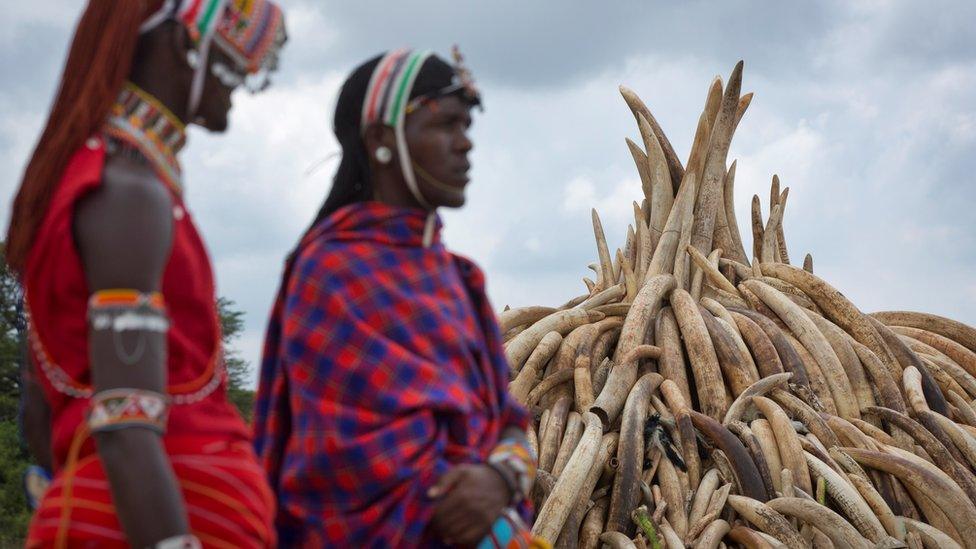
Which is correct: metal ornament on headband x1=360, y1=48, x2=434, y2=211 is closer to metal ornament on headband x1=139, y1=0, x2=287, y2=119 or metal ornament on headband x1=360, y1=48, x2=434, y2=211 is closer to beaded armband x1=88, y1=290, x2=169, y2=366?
metal ornament on headband x1=139, y1=0, x2=287, y2=119

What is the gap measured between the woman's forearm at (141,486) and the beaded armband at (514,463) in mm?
694

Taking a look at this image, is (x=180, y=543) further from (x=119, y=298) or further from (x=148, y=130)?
(x=148, y=130)

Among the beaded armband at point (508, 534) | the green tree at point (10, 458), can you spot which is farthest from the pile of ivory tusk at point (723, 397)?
the green tree at point (10, 458)

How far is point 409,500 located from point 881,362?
5.67m

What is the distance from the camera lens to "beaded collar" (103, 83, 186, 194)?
79.0 inches

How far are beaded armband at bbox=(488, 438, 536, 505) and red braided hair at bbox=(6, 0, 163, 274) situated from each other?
917 millimetres

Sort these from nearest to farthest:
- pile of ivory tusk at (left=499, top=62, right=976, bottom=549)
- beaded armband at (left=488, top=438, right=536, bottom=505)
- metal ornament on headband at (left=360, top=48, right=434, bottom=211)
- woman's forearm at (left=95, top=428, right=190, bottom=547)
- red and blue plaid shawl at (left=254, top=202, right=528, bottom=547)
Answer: woman's forearm at (left=95, top=428, right=190, bottom=547) → red and blue plaid shawl at (left=254, top=202, right=528, bottom=547) → beaded armband at (left=488, top=438, right=536, bottom=505) → metal ornament on headband at (left=360, top=48, right=434, bottom=211) → pile of ivory tusk at (left=499, top=62, right=976, bottom=549)

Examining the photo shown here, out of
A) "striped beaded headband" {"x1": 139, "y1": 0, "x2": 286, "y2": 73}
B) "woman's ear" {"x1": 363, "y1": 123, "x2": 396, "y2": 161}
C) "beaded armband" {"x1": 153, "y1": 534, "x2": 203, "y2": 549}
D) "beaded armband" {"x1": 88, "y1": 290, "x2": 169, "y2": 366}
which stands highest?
"striped beaded headband" {"x1": 139, "y1": 0, "x2": 286, "y2": 73}

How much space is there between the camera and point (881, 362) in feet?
24.0

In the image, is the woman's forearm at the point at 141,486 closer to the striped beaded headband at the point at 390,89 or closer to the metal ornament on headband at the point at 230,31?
the metal ornament on headband at the point at 230,31

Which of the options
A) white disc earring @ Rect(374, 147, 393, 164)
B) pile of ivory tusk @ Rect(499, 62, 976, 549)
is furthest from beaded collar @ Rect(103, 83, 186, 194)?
pile of ivory tusk @ Rect(499, 62, 976, 549)

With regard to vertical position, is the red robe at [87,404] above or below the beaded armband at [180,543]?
above

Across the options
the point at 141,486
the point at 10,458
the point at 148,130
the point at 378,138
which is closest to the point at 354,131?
the point at 378,138

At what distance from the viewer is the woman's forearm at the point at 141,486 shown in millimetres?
1769
